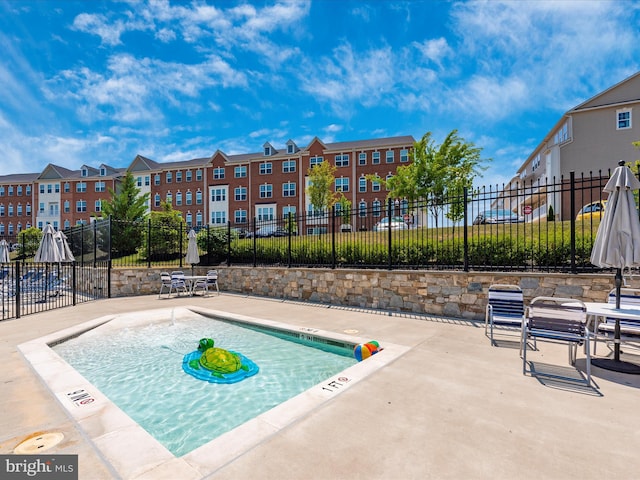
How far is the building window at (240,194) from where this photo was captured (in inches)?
1713

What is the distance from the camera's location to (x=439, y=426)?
2.90 meters

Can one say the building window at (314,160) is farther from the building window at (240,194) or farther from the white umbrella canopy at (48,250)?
the white umbrella canopy at (48,250)

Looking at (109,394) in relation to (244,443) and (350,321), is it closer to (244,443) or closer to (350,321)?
(244,443)

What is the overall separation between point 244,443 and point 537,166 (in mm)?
42004

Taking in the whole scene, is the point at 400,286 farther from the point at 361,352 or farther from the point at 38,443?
the point at 38,443

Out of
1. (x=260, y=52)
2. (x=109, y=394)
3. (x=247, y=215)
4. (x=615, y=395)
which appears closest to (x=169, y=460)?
(x=109, y=394)

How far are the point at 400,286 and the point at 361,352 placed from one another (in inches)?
163

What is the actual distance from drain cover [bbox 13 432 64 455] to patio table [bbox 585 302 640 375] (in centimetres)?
629

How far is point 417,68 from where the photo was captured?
11.5 m

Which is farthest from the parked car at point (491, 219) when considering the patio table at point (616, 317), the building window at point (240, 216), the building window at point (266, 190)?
the building window at point (240, 216)

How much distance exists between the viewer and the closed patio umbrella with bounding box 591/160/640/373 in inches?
176

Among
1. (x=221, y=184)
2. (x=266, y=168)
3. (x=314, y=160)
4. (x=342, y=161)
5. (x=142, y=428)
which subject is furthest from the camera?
(x=221, y=184)

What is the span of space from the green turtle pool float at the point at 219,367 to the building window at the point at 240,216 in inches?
1528

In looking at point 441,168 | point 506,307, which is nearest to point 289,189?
point 441,168
